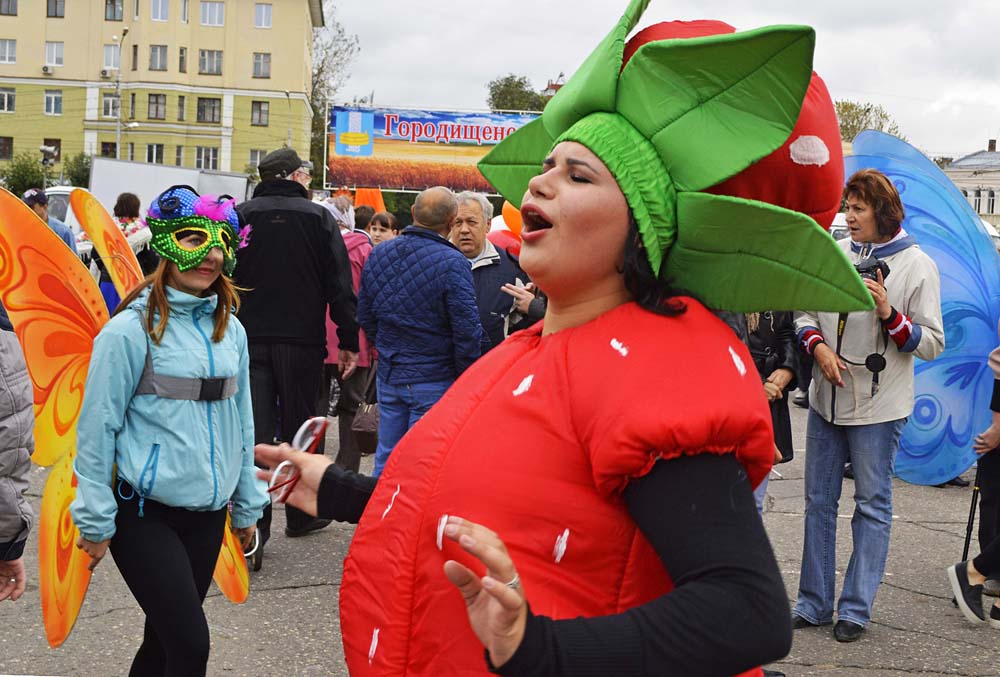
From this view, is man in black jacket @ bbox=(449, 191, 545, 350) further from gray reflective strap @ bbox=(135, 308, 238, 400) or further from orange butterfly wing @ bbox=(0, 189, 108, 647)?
gray reflective strap @ bbox=(135, 308, 238, 400)

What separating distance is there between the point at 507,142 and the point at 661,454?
885 millimetres

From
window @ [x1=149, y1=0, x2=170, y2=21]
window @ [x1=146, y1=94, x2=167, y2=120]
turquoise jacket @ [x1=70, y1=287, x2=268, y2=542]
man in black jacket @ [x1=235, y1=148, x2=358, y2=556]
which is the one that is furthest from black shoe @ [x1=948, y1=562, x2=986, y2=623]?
window @ [x1=149, y1=0, x2=170, y2=21]

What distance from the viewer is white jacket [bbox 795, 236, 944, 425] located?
512 cm

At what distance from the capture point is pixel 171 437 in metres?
3.54

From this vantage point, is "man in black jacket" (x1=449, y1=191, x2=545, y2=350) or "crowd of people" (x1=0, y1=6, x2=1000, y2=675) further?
"man in black jacket" (x1=449, y1=191, x2=545, y2=350)

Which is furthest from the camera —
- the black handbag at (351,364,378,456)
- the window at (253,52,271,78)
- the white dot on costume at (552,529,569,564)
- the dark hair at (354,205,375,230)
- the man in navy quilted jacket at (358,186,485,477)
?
the window at (253,52,271,78)

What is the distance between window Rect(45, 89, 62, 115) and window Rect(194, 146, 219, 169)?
30.9ft

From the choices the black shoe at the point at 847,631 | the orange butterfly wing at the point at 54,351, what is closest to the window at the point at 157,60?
the orange butterfly wing at the point at 54,351

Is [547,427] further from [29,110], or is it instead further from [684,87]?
[29,110]

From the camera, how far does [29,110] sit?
248 ft

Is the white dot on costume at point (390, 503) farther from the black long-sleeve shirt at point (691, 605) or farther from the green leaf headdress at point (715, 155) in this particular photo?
the green leaf headdress at point (715, 155)

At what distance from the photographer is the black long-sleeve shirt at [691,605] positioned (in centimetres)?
144

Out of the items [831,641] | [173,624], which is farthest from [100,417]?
[831,641]

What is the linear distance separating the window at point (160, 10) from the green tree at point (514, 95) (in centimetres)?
2531
